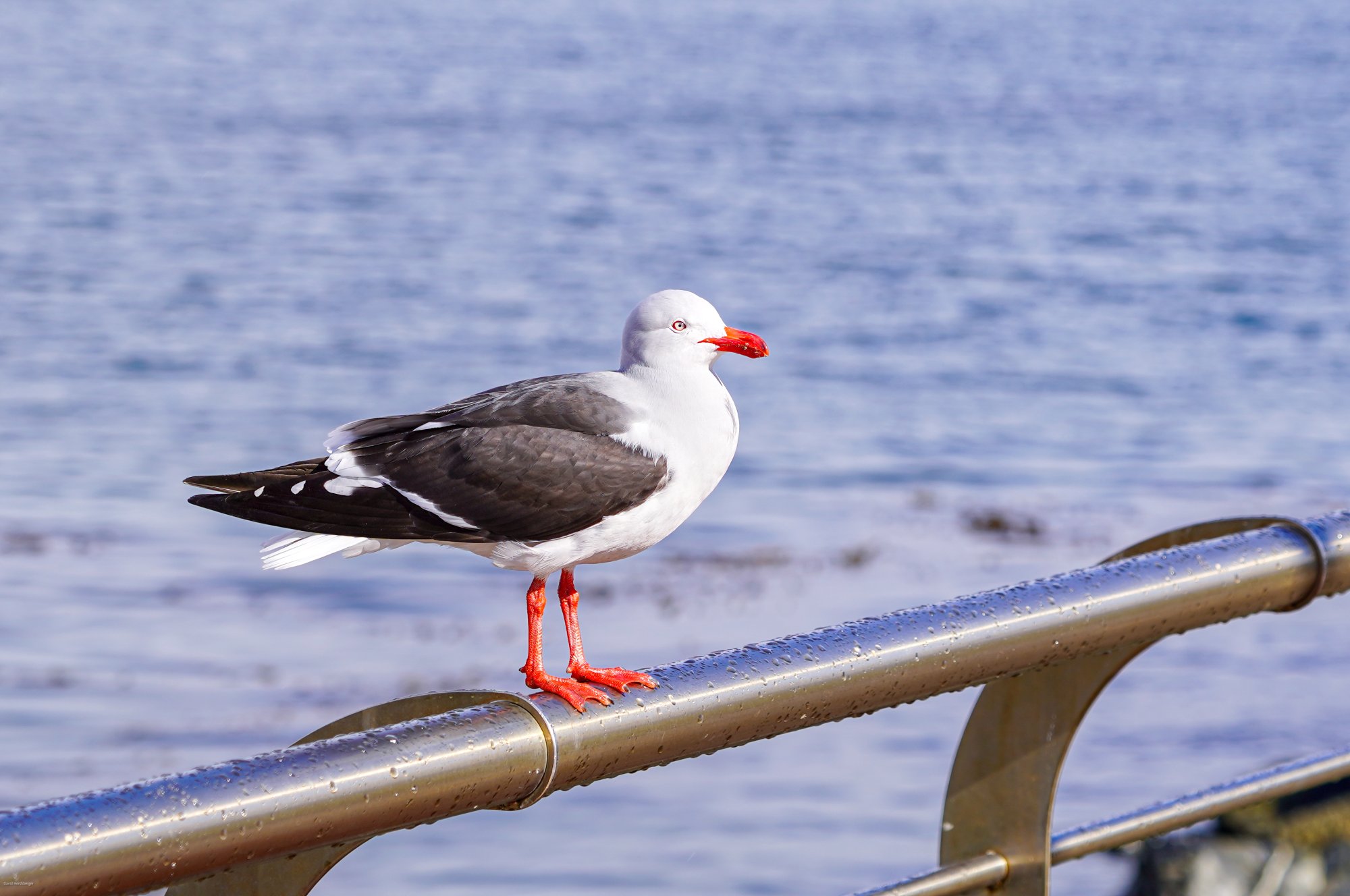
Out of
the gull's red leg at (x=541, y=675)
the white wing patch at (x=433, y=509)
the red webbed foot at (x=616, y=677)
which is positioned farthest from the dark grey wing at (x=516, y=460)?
the red webbed foot at (x=616, y=677)

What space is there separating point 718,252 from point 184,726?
50.8 ft

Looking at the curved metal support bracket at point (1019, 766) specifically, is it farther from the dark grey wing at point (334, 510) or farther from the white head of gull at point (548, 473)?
the dark grey wing at point (334, 510)

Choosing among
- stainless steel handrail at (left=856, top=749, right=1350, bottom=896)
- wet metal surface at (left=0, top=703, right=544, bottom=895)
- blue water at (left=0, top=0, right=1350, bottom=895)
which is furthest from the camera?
blue water at (left=0, top=0, right=1350, bottom=895)

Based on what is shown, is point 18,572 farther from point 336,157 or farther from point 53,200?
point 336,157

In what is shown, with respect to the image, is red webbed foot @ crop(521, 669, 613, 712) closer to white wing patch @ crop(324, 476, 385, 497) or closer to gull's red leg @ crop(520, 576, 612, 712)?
gull's red leg @ crop(520, 576, 612, 712)

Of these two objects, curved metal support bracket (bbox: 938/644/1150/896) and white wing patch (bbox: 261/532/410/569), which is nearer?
curved metal support bracket (bbox: 938/644/1150/896)

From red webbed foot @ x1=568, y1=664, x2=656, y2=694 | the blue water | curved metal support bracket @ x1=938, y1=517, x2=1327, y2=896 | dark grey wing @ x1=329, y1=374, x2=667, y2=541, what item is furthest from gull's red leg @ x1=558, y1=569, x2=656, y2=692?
the blue water

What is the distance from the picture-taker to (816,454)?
45.9 ft

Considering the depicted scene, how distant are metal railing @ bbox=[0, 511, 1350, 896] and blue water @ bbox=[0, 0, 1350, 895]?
5309 millimetres

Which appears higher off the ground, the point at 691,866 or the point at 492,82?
the point at 492,82

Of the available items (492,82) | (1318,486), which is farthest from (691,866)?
(492,82)

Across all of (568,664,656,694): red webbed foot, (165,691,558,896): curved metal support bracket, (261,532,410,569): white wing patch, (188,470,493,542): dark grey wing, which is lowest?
(165,691,558,896): curved metal support bracket

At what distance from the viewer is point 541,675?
221 centimetres

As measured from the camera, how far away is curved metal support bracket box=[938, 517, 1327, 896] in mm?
2188
